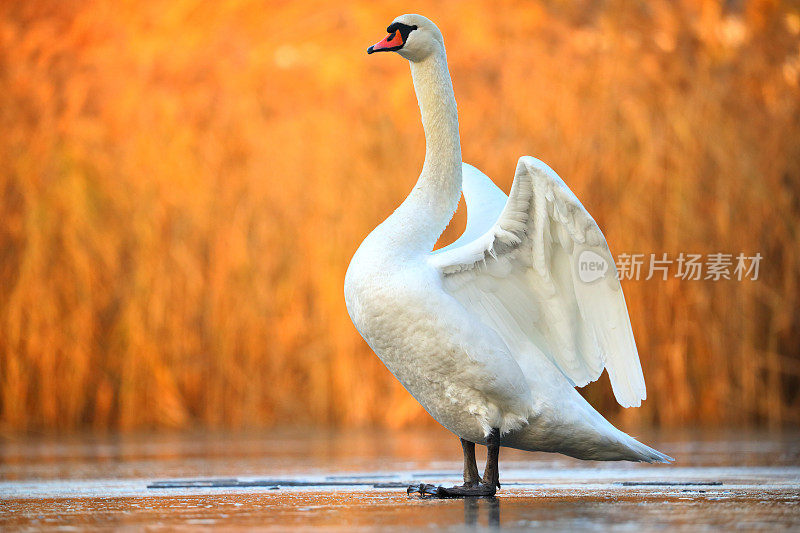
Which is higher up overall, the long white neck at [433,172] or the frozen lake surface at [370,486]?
the long white neck at [433,172]

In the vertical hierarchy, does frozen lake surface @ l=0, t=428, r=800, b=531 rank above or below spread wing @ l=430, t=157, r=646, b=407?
below

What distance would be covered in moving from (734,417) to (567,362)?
511cm

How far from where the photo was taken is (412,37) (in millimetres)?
5590

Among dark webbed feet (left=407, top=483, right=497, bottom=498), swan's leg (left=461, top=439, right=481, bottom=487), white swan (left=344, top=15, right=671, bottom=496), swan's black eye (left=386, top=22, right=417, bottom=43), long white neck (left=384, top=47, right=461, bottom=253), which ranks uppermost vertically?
swan's black eye (left=386, top=22, right=417, bottom=43)

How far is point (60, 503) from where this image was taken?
476cm

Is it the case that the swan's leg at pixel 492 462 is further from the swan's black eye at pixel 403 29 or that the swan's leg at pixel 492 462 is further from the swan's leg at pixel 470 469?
the swan's black eye at pixel 403 29

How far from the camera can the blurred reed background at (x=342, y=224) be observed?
406 inches

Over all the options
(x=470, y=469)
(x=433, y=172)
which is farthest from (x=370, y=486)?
(x=433, y=172)

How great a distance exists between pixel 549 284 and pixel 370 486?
1.18 m

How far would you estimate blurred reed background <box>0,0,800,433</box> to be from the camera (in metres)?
10.3

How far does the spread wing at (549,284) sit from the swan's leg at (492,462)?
383 mm

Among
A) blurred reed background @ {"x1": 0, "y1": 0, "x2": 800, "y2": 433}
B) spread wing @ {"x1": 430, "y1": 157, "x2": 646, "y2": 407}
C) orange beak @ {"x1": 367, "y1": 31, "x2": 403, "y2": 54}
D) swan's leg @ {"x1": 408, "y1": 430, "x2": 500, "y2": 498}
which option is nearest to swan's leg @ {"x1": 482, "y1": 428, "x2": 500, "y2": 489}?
swan's leg @ {"x1": 408, "y1": 430, "x2": 500, "y2": 498}

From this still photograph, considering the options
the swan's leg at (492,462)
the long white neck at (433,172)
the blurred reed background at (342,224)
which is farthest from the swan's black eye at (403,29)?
the blurred reed background at (342,224)

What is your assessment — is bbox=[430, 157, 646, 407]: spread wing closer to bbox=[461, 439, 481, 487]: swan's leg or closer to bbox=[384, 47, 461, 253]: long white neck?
bbox=[384, 47, 461, 253]: long white neck
